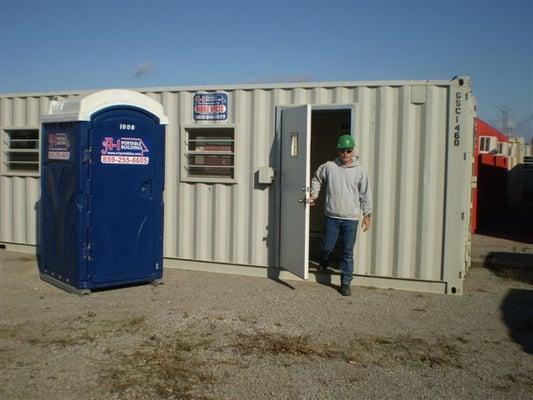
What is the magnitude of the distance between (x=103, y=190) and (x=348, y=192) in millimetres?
3109

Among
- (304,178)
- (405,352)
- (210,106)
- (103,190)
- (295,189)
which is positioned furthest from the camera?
(210,106)

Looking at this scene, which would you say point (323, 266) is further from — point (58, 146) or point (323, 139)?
point (323, 139)

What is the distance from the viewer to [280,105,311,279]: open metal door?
8.05 meters

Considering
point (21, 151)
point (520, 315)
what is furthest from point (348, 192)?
point (21, 151)

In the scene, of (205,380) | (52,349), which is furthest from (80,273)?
(205,380)

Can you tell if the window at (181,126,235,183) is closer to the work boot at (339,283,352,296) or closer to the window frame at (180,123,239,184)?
the window frame at (180,123,239,184)

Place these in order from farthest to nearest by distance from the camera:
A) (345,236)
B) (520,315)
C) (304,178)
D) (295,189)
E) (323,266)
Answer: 1. (323,266)
2. (295,189)
3. (304,178)
4. (345,236)
5. (520,315)

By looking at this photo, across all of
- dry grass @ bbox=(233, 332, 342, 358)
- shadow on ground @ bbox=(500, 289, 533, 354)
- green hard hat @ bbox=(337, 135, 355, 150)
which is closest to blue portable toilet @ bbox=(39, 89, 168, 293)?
green hard hat @ bbox=(337, 135, 355, 150)

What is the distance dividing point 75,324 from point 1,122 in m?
5.72

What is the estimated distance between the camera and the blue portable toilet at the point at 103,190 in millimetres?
7586

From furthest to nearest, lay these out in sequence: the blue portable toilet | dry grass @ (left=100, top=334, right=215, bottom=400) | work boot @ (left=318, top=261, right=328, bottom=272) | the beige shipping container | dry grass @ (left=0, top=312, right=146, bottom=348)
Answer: work boot @ (left=318, top=261, right=328, bottom=272) → the beige shipping container → the blue portable toilet → dry grass @ (left=0, top=312, right=146, bottom=348) → dry grass @ (left=100, top=334, right=215, bottom=400)

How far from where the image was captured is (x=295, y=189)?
27.3 ft

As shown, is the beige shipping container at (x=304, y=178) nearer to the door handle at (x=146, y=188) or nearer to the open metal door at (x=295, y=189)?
the open metal door at (x=295, y=189)

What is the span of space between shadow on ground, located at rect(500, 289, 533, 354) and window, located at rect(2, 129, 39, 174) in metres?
7.73
